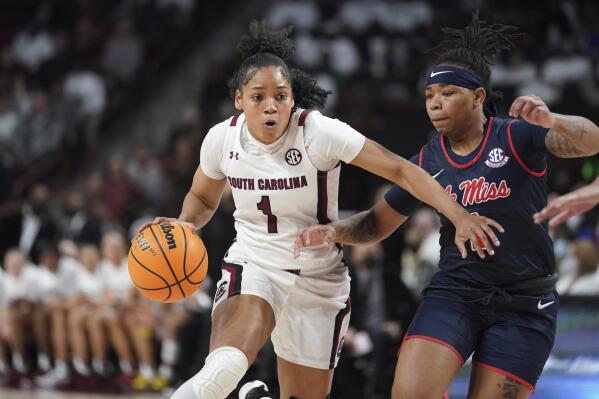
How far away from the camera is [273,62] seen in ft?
17.4

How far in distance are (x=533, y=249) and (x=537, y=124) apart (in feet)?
2.40

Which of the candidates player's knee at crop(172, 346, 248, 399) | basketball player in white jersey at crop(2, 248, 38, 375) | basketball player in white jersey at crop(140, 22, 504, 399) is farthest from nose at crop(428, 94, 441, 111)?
basketball player in white jersey at crop(2, 248, 38, 375)

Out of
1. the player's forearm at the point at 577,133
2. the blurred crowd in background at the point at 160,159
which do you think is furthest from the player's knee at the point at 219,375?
the blurred crowd in background at the point at 160,159

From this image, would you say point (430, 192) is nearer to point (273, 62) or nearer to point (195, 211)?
point (273, 62)

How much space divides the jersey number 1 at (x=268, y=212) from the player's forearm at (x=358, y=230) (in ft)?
1.08

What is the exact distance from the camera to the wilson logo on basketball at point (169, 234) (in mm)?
5164

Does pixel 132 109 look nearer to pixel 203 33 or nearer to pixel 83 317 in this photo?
pixel 203 33

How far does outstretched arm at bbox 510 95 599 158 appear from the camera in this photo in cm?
454

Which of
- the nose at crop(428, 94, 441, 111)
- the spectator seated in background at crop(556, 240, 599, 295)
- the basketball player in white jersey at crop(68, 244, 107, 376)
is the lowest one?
the basketball player in white jersey at crop(68, 244, 107, 376)

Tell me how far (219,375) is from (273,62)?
5.71 ft

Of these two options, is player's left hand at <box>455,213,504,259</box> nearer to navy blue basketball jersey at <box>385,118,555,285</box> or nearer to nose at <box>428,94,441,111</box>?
navy blue basketball jersey at <box>385,118,555,285</box>

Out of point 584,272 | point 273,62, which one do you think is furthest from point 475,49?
point 584,272

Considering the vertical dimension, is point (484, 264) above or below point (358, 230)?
below

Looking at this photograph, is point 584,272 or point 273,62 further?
point 584,272
